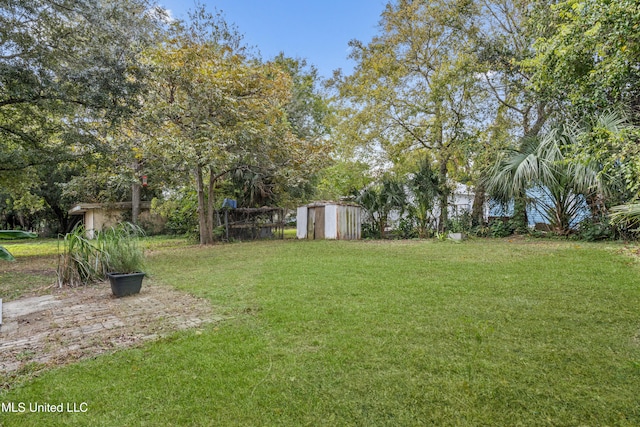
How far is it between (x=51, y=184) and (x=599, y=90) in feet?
73.0

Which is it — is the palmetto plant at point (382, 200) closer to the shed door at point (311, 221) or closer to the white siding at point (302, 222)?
the shed door at point (311, 221)

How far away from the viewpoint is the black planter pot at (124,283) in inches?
162

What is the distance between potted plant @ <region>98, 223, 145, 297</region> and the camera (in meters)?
4.23

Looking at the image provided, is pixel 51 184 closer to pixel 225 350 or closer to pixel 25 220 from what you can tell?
pixel 25 220

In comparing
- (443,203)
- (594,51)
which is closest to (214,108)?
(443,203)

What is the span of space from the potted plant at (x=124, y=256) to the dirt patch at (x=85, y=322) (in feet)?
0.56

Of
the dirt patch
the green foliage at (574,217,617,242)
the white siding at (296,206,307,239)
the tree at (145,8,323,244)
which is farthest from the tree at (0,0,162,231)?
the green foliage at (574,217,617,242)

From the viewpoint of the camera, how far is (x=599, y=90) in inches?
169


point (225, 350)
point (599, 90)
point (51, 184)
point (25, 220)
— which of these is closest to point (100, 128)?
point (225, 350)

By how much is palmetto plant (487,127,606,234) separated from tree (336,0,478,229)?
1724 mm

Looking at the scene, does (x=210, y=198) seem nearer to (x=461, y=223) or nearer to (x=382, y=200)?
(x=382, y=200)

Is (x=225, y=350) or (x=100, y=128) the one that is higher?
(x=100, y=128)

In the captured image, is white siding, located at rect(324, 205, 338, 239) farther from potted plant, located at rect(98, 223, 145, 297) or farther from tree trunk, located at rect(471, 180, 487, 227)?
potted plant, located at rect(98, 223, 145, 297)

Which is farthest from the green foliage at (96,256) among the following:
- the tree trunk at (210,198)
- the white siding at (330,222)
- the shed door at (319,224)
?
the shed door at (319,224)
